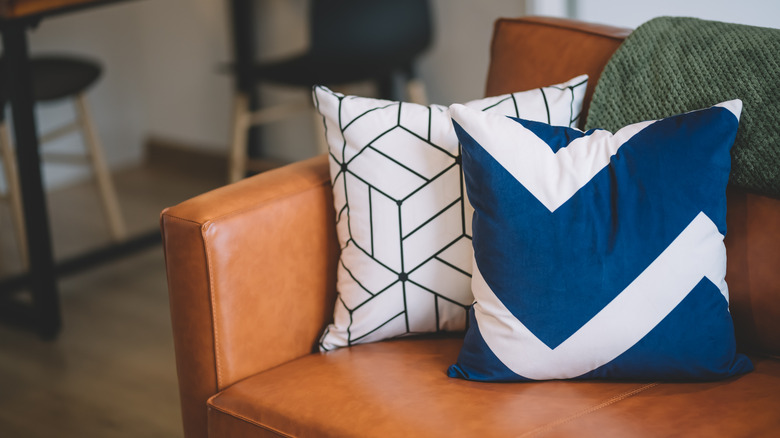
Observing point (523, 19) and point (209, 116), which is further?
point (209, 116)

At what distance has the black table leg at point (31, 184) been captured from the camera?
211cm

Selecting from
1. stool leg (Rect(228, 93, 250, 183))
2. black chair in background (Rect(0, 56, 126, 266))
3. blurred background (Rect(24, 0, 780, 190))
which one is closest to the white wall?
blurred background (Rect(24, 0, 780, 190))

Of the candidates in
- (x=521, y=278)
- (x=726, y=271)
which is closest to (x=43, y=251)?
(x=521, y=278)

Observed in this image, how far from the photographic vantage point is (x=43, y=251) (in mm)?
2252

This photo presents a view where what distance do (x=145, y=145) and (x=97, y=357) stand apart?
1.72 meters

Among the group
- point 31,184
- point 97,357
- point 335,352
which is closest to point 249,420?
point 335,352

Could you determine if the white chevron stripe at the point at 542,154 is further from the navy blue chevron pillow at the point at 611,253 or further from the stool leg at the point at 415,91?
the stool leg at the point at 415,91

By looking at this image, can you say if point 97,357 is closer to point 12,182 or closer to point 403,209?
point 12,182

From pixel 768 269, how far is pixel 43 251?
5.95ft

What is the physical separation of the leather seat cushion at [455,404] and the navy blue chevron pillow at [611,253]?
0.03 meters

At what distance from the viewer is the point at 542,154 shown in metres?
1.15

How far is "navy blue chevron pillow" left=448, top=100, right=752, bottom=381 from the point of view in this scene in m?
1.12

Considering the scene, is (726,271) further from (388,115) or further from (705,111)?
(388,115)

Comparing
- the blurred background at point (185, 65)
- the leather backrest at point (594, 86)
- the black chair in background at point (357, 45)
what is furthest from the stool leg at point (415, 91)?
the leather backrest at point (594, 86)
